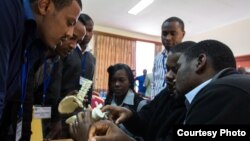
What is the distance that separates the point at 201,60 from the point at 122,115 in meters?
0.60

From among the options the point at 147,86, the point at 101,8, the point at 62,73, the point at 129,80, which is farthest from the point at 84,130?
the point at 101,8

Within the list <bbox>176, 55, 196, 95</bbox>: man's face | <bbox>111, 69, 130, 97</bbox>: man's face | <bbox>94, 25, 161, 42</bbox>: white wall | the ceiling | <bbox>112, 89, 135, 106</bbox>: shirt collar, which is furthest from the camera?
<bbox>94, 25, 161, 42</bbox>: white wall

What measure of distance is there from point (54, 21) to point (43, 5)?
68 mm

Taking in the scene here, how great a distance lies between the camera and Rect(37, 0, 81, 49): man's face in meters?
0.94

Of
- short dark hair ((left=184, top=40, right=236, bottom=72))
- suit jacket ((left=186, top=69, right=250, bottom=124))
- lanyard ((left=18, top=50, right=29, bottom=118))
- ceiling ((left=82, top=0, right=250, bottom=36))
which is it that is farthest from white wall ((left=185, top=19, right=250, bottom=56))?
lanyard ((left=18, top=50, right=29, bottom=118))

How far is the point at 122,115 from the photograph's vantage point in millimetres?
1514

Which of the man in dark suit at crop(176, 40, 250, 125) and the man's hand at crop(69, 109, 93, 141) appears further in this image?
the man's hand at crop(69, 109, 93, 141)

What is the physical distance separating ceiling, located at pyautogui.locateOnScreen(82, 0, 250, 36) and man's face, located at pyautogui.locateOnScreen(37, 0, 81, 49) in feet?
14.6

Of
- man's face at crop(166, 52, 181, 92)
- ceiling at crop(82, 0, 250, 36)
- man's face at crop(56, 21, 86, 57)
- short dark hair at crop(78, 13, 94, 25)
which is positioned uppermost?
ceiling at crop(82, 0, 250, 36)

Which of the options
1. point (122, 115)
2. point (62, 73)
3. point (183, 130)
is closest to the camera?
point (183, 130)

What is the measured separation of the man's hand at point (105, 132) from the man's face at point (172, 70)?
2.36 feet

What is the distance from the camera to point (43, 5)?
921 millimetres

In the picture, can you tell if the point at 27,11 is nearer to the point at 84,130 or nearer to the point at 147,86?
the point at 84,130

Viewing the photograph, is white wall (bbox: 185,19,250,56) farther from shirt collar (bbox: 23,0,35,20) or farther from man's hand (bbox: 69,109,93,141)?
shirt collar (bbox: 23,0,35,20)
